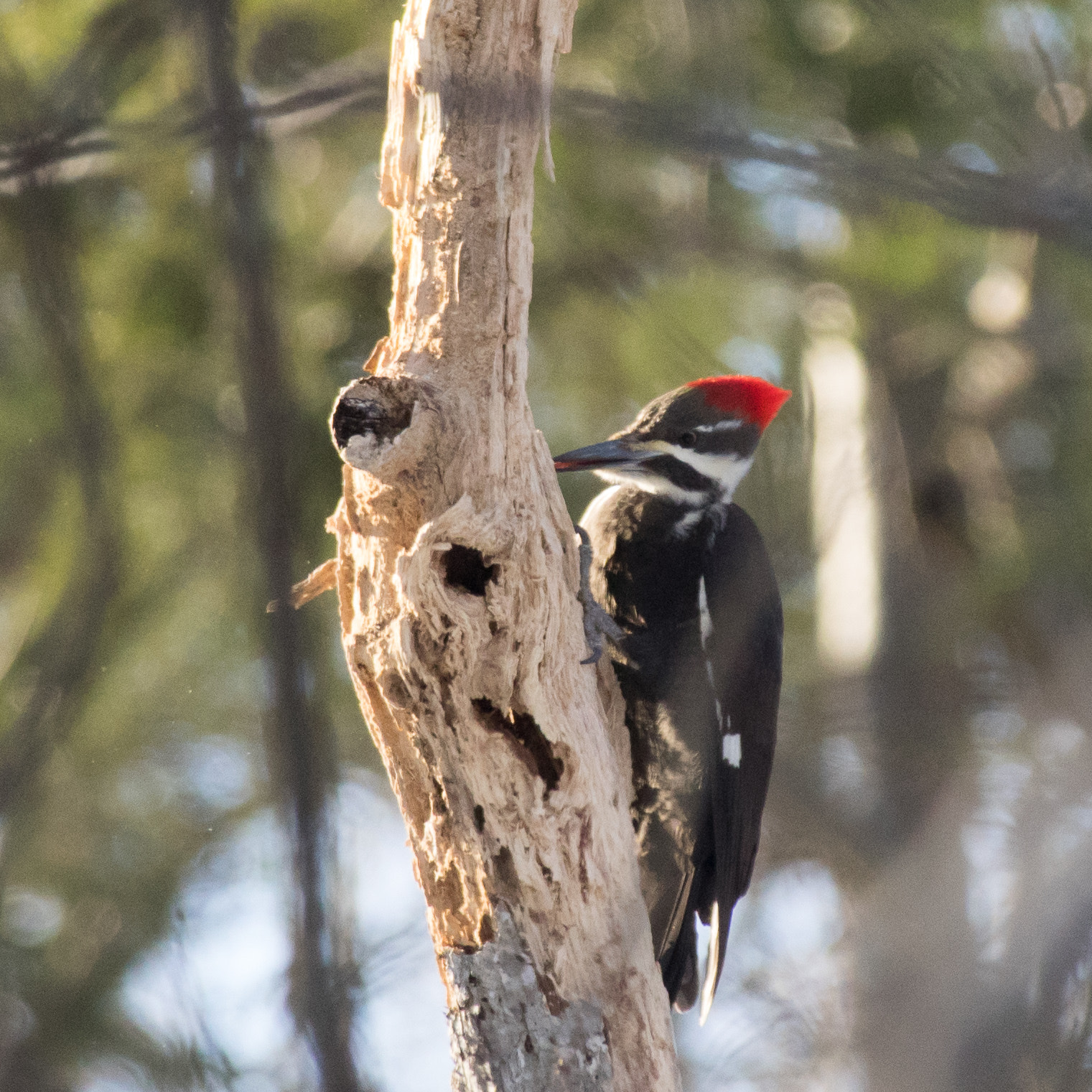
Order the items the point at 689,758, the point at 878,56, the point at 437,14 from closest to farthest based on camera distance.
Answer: the point at 437,14 < the point at 689,758 < the point at 878,56

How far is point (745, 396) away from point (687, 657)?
63cm

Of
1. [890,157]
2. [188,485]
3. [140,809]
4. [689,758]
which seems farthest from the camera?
[140,809]

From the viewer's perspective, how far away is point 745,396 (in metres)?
2.62

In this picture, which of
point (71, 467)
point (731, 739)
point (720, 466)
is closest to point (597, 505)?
point (720, 466)

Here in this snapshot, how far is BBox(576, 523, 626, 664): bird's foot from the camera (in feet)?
6.41

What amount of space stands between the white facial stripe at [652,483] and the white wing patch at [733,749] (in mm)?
499

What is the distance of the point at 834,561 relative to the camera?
17.8ft

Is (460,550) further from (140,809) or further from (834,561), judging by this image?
(834,561)

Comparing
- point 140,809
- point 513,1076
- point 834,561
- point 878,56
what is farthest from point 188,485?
point 834,561

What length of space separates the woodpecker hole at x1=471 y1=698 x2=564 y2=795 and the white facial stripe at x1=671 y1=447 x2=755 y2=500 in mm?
897

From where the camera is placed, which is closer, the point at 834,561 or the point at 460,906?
the point at 460,906

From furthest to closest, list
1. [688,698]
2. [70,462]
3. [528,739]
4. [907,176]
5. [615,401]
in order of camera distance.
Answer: [615,401] < [688,698] < [528,739] < [70,462] < [907,176]

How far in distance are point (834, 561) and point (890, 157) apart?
4349 mm

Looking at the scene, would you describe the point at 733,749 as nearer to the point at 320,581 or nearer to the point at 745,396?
the point at 745,396
